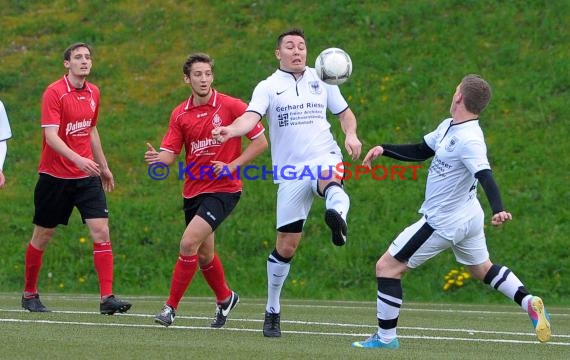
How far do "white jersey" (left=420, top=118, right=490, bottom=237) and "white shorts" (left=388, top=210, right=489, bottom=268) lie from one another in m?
0.04

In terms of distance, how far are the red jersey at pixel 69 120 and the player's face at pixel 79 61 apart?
0.17 m

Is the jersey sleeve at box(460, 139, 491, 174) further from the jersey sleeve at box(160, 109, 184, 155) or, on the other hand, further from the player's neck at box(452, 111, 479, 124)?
the jersey sleeve at box(160, 109, 184, 155)

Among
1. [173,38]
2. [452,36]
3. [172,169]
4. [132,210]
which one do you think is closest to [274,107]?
[132,210]

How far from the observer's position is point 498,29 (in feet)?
72.3

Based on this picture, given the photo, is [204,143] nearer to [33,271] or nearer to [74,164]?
[74,164]

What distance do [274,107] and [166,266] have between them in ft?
26.9

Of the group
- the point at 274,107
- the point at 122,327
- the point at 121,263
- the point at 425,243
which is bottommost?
the point at 121,263

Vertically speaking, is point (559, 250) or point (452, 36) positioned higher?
point (452, 36)

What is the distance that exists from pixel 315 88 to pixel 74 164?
7.88ft

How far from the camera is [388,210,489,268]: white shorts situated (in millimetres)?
7867

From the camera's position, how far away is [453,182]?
788 centimetres

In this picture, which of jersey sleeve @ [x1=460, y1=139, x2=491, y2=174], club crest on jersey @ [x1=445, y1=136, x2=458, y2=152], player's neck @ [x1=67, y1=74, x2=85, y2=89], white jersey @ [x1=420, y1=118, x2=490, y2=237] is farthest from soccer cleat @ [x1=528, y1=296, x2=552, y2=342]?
player's neck @ [x1=67, y1=74, x2=85, y2=89]

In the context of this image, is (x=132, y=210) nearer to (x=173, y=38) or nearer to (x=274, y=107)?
(x=173, y=38)

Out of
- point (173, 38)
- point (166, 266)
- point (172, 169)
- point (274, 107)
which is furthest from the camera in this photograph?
point (173, 38)
